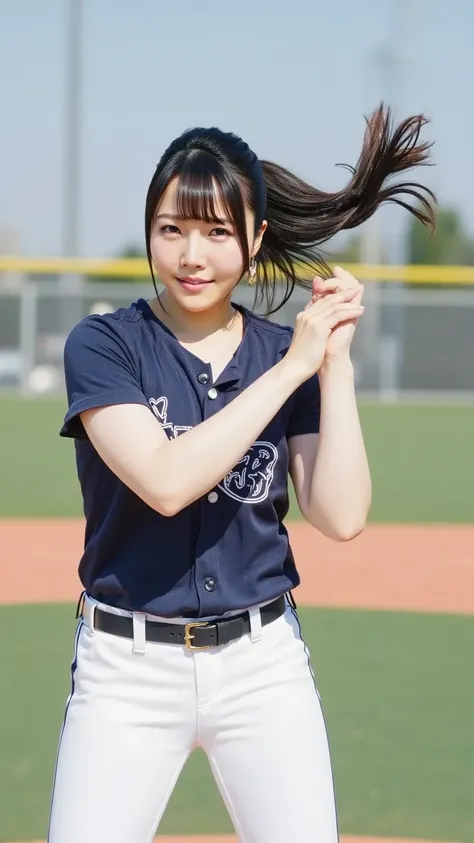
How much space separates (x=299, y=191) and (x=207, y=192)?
44 cm

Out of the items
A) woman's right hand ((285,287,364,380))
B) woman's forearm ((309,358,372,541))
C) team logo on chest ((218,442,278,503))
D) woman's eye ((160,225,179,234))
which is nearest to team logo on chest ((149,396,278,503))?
team logo on chest ((218,442,278,503))

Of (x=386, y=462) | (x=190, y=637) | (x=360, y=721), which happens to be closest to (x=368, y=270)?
(x=386, y=462)

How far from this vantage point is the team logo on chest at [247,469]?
2385mm

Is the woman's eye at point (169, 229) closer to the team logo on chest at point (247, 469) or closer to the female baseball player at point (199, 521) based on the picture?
the female baseball player at point (199, 521)

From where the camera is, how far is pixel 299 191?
8.99ft

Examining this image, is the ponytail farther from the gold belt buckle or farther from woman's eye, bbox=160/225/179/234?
the gold belt buckle

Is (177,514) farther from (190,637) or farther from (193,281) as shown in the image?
(193,281)

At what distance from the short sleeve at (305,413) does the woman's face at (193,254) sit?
0.28m

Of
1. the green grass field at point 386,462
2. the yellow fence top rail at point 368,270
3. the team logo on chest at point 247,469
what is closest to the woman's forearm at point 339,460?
the team logo on chest at point 247,469

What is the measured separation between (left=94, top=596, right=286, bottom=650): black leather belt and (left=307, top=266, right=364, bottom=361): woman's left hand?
56 cm

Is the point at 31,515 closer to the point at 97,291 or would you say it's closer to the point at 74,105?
the point at 97,291

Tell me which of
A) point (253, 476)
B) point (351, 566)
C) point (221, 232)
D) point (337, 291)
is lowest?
point (351, 566)

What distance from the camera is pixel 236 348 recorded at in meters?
2.54

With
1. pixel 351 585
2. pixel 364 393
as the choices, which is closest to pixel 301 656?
pixel 351 585
